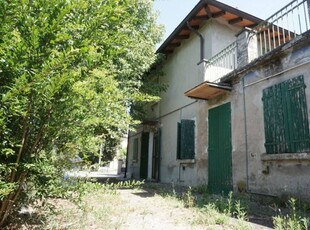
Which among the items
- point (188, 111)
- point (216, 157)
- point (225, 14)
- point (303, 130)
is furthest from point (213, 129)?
point (225, 14)

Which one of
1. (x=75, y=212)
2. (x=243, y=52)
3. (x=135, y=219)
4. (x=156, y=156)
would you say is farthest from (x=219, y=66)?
(x=75, y=212)

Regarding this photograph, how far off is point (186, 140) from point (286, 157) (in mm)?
4608

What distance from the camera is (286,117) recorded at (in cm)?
563

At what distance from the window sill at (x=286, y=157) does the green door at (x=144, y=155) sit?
801 centimetres

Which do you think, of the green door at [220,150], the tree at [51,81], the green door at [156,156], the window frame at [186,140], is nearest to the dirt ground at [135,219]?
the tree at [51,81]

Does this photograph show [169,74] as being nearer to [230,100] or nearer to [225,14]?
[225,14]

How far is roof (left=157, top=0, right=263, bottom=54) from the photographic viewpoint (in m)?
8.94

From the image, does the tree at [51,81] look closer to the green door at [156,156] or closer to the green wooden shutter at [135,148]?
the green door at [156,156]

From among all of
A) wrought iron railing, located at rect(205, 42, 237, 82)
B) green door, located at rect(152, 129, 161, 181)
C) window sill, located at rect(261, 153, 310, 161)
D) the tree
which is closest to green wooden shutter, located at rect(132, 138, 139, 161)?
green door, located at rect(152, 129, 161, 181)

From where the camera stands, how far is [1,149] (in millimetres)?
2238

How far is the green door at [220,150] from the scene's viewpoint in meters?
7.39

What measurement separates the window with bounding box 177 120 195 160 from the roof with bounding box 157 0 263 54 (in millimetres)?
3957

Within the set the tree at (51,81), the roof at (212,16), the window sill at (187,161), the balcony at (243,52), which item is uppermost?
the roof at (212,16)

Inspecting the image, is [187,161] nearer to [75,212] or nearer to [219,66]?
[219,66]
